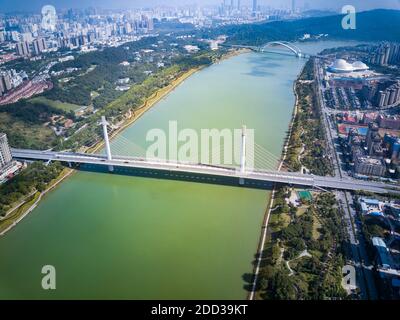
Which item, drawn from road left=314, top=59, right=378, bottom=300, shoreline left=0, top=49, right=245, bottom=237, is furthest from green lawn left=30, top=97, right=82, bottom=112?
road left=314, top=59, right=378, bottom=300

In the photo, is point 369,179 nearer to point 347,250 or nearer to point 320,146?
point 320,146

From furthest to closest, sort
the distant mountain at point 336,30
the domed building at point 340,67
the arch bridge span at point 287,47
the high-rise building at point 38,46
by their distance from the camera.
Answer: the distant mountain at point 336,30 < the high-rise building at point 38,46 < the arch bridge span at point 287,47 < the domed building at point 340,67

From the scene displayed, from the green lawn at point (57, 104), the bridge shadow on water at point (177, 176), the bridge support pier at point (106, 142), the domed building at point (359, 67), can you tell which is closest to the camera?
the bridge shadow on water at point (177, 176)

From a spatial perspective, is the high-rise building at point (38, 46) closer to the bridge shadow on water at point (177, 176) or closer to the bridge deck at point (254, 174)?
the bridge shadow on water at point (177, 176)

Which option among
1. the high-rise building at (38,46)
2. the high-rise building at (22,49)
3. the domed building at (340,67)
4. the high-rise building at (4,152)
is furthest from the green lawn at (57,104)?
the domed building at (340,67)

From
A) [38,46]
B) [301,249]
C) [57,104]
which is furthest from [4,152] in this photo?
Result: [38,46]

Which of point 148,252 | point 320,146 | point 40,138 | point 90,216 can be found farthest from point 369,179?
point 40,138

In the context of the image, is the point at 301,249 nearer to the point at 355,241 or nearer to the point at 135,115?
the point at 355,241
